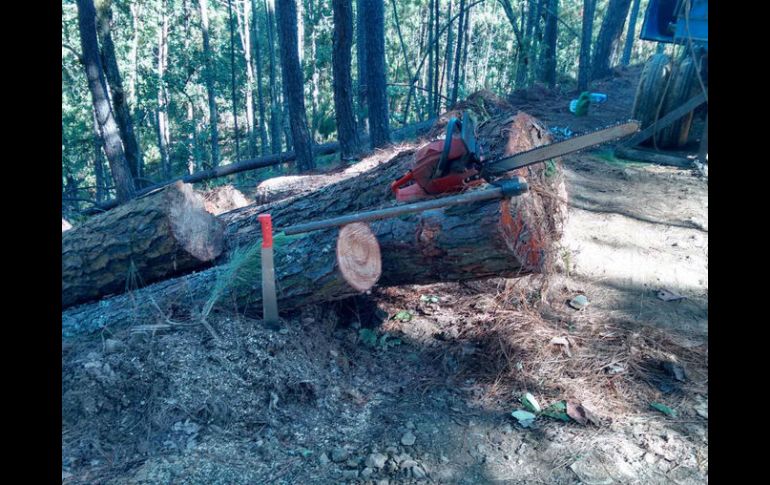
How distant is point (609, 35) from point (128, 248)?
47.9ft

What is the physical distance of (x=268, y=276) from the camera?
3184 mm

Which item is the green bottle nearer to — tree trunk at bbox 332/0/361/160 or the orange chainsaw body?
tree trunk at bbox 332/0/361/160

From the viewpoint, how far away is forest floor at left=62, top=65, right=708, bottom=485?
2.48 metres

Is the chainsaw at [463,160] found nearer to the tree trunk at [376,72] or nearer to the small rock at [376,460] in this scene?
the small rock at [376,460]

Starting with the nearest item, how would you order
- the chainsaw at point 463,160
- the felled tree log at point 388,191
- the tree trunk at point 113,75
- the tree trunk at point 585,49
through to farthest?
the chainsaw at point 463,160 → the felled tree log at point 388,191 → the tree trunk at point 113,75 → the tree trunk at point 585,49

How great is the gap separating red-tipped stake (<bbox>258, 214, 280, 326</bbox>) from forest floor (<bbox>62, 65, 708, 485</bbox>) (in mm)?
108

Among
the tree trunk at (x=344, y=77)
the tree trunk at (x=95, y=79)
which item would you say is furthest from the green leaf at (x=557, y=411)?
the tree trunk at (x=95, y=79)

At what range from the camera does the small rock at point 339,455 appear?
255 cm

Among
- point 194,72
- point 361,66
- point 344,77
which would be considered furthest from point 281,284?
point 194,72

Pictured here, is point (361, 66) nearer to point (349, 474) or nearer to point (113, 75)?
point (113, 75)

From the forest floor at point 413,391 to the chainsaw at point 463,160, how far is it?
3.73ft

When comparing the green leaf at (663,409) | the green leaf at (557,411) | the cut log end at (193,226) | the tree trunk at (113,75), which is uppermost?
the tree trunk at (113,75)

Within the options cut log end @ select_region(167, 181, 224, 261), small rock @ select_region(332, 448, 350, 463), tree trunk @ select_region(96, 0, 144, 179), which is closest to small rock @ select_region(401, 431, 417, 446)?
small rock @ select_region(332, 448, 350, 463)
